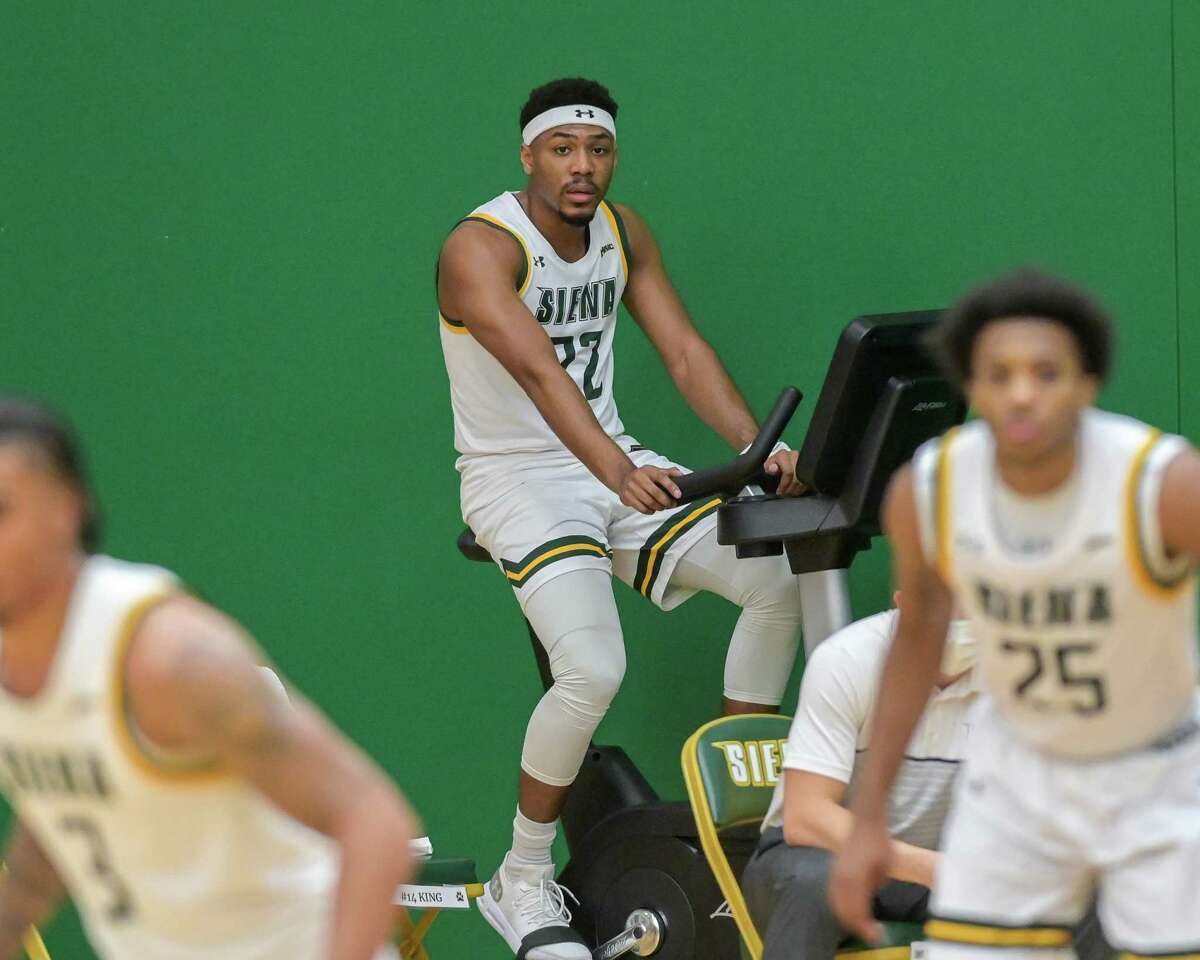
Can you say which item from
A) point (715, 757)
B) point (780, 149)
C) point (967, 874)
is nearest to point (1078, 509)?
point (967, 874)

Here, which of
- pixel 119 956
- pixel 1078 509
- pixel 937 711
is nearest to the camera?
pixel 119 956

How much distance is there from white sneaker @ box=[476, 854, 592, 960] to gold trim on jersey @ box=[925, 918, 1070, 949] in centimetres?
180

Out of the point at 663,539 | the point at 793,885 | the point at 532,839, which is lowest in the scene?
the point at 532,839

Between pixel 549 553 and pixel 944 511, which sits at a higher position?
pixel 944 511

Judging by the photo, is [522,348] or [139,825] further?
[522,348]

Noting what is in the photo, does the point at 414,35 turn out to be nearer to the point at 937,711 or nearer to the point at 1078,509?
the point at 937,711

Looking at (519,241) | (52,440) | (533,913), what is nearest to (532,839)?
(533,913)

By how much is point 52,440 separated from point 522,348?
7.40 ft

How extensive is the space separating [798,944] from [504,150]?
2.80 meters

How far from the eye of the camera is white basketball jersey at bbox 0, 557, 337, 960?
1.89 m

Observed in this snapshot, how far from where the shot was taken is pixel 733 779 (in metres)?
3.60

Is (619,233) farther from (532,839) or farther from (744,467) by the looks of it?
(532,839)

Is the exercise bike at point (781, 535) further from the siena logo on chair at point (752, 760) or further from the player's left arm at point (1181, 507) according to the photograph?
Answer: the player's left arm at point (1181, 507)

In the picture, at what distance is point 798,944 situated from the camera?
315 cm
